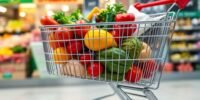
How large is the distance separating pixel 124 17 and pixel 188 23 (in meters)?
5.96

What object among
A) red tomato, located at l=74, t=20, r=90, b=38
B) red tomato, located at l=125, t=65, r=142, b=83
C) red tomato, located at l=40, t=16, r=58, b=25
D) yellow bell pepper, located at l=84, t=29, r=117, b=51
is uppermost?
red tomato, located at l=40, t=16, r=58, b=25

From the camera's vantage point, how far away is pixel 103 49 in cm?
166

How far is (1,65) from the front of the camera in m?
6.44

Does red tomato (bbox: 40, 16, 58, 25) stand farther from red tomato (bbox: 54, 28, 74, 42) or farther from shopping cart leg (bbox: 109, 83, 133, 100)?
shopping cart leg (bbox: 109, 83, 133, 100)

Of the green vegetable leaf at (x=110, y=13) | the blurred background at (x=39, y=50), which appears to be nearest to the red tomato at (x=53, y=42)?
the green vegetable leaf at (x=110, y=13)

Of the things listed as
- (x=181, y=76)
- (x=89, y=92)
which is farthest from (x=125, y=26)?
(x=181, y=76)

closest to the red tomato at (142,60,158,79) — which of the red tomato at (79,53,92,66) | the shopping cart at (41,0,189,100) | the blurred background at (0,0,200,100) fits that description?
the shopping cart at (41,0,189,100)

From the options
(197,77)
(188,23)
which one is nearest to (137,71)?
(197,77)

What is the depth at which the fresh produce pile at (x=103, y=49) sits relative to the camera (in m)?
1.63

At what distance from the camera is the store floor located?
430 cm

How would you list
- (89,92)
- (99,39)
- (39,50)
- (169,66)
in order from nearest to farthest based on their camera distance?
(99,39)
(89,92)
(39,50)
(169,66)

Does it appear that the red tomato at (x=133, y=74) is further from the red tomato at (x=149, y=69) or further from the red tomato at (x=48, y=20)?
the red tomato at (x=48, y=20)

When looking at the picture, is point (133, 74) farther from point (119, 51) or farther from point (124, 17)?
point (124, 17)

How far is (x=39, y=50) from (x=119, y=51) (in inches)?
167
